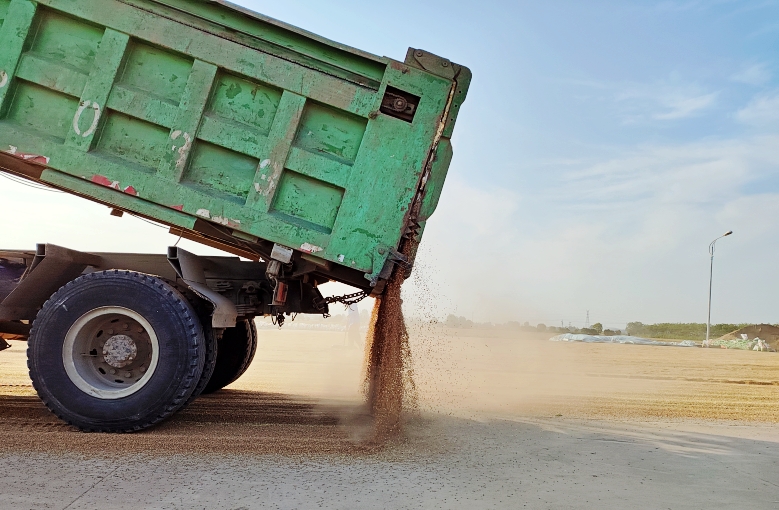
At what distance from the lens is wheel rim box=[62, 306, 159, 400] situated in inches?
198

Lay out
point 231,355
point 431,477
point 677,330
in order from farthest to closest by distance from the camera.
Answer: point 677,330 → point 231,355 → point 431,477

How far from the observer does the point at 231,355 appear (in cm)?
778

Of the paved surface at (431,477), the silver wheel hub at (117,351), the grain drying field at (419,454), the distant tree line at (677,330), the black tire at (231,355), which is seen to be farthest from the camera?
the distant tree line at (677,330)

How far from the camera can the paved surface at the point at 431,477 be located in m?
3.49

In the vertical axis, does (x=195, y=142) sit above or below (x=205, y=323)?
above

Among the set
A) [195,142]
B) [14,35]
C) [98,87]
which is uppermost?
[14,35]

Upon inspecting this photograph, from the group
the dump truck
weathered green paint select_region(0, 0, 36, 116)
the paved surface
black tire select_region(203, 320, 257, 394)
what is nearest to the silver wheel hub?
the dump truck

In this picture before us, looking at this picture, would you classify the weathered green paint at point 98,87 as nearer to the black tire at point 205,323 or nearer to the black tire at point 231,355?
the black tire at point 205,323

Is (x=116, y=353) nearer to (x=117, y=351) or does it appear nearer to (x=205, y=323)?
(x=117, y=351)

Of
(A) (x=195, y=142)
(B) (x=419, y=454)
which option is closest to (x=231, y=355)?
(A) (x=195, y=142)

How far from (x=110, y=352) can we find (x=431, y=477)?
8.68 feet

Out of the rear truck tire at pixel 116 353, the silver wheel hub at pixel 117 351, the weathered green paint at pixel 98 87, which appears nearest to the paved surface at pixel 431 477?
the rear truck tire at pixel 116 353

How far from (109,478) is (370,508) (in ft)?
4.77

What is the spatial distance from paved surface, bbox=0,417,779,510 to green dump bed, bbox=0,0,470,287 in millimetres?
1416
